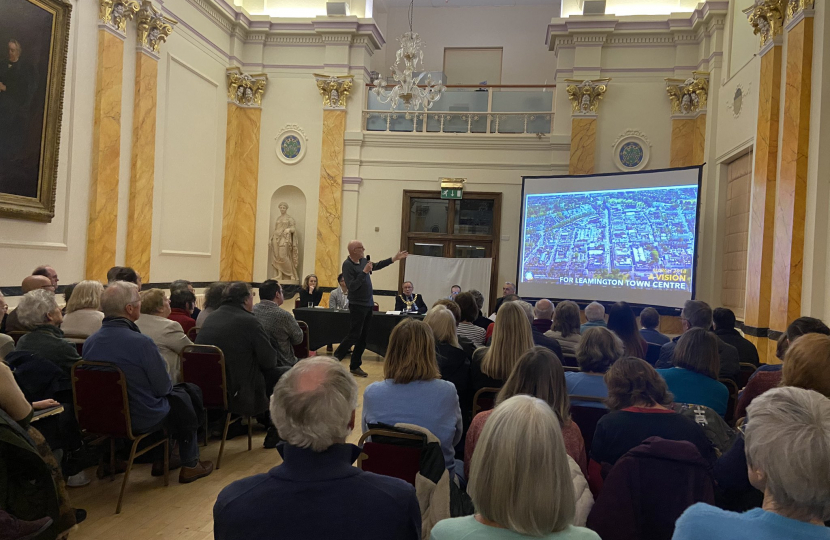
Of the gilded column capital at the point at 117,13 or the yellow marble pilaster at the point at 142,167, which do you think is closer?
the gilded column capital at the point at 117,13

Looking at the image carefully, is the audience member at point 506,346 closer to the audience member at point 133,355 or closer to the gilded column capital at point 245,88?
the audience member at point 133,355

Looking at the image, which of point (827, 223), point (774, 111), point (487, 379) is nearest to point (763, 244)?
point (827, 223)

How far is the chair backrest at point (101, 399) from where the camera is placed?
322cm

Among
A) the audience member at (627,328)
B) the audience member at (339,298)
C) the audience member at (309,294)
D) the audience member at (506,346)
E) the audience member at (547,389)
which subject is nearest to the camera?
the audience member at (547,389)

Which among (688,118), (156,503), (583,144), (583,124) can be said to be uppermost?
(688,118)

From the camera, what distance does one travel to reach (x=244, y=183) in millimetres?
11695

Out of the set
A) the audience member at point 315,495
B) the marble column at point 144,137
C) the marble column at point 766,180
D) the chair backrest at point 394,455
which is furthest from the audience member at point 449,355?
the marble column at point 144,137

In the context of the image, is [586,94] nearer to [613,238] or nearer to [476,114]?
[476,114]

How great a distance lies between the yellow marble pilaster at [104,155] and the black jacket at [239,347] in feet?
15.7

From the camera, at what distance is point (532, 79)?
13609 mm

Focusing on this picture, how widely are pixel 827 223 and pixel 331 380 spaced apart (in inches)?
237

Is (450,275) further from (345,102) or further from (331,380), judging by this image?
(331,380)

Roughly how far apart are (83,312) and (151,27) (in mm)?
6358

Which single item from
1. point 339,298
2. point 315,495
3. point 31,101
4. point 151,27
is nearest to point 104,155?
point 31,101
